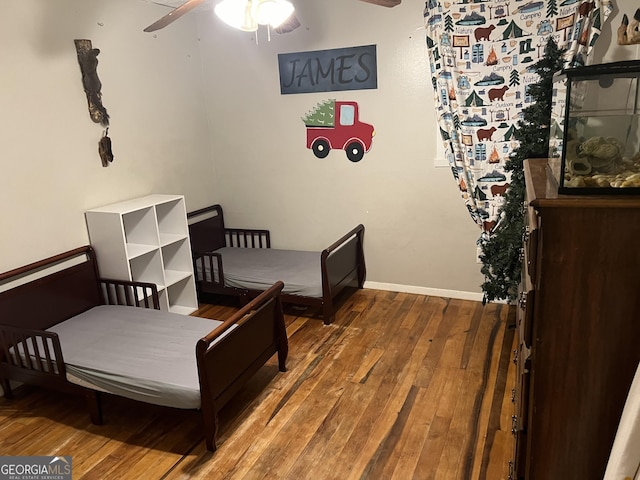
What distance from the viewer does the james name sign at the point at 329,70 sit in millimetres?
3965

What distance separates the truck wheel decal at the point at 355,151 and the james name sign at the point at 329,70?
471 millimetres

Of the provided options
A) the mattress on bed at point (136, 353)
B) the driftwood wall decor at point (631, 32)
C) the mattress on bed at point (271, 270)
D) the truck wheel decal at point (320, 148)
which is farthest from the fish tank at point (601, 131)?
the truck wheel decal at point (320, 148)

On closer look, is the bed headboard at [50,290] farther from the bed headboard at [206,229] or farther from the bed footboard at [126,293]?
the bed headboard at [206,229]

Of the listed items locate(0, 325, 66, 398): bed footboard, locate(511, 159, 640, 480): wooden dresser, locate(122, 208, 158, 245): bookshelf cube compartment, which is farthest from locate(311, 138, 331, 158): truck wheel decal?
locate(511, 159, 640, 480): wooden dresser

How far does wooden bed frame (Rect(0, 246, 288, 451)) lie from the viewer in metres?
2.48

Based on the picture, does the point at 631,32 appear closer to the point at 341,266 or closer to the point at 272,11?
the point at 272,11

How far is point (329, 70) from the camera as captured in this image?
410cm

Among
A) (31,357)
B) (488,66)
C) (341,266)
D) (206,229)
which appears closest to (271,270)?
(341,266)

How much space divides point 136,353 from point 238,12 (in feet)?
6.23

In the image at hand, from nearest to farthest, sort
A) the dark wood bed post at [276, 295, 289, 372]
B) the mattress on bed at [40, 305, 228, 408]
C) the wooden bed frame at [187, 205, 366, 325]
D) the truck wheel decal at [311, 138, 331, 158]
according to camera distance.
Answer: the mattress on bed at [40, 305, 228, 408]
the dark wood bed post at [276, 295, 289, 372]
the wooden bed frame at [187, 205, 366, 325]
the truck wheel decal at [311, 138, 331, 158]

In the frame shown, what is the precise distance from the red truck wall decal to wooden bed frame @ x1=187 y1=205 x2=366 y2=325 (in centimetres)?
71

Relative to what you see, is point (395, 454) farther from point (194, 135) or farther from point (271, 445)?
point (194, 135)

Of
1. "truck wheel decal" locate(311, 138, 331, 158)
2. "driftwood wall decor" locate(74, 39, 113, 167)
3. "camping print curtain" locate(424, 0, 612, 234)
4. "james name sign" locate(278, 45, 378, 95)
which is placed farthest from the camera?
"truck wheel decal" locate(311, 138, 331, 158)

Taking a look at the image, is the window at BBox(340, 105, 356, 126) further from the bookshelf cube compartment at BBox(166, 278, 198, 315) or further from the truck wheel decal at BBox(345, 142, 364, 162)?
the bookshelf cube compartment at BBox(166, 278, 198, 315)
